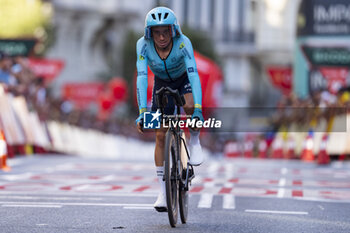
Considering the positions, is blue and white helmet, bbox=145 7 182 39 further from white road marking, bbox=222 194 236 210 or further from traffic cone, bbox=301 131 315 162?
traffic cone, bbox=301 131 315 162

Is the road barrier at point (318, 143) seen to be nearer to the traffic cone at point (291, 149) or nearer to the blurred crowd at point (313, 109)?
the traffic cone at point (291, 149)

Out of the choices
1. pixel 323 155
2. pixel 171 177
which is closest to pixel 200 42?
pixel 323 155

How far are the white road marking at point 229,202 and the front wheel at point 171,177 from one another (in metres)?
1.85

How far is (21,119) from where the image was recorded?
20766 millimetres

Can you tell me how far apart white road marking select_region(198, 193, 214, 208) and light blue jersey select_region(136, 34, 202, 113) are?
7.10ft

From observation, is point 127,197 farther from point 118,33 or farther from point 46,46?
point 118,33

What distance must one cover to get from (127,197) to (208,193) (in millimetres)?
1349

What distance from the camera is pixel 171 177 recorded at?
25.6 ft

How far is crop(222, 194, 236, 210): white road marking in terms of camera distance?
9.77 m

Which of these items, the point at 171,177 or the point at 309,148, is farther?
the point at 309,148

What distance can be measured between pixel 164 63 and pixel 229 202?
8.85ft

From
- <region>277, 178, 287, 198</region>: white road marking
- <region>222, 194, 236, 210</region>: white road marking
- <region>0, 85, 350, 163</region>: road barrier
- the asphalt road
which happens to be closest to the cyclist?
the asphalt road

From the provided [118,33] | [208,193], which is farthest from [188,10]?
[208,193]

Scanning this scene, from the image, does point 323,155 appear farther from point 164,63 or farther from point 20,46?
point 164,63
